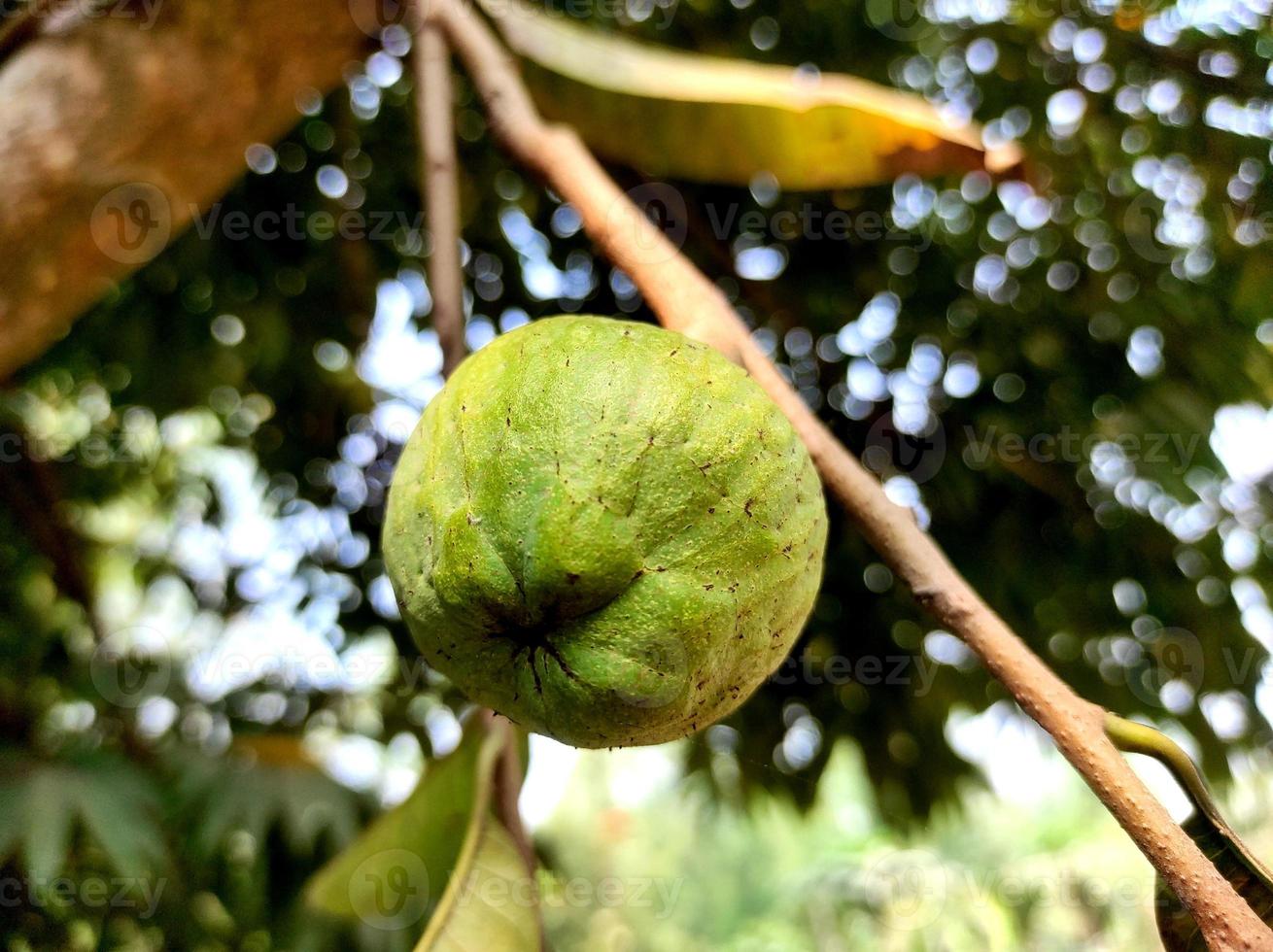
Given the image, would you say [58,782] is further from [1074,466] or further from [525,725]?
[1074,466]

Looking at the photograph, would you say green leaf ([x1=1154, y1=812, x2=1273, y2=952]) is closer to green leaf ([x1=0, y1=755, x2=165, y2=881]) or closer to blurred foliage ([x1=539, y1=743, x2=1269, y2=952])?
blurred foliage ([x1=539, y1=743, x2=1269, y2=952])

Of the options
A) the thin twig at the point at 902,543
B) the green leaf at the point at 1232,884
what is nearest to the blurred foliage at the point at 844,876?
the green leaf at the point at 1232,884

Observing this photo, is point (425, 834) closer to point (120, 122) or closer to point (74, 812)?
point (74, 812)

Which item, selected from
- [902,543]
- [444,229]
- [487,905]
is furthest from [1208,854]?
[444,229]

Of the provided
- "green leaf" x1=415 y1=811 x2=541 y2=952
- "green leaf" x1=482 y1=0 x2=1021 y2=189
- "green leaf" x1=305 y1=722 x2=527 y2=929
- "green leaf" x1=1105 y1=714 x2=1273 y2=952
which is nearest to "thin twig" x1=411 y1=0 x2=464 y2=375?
"green leaf" x1=482 y1=0 x2=1021 y2=189

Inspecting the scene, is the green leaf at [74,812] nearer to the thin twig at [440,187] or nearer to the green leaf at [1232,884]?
the thin twig at [440,187]

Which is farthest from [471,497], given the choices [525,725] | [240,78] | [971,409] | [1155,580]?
[1155,580]
